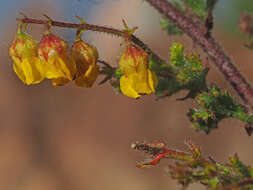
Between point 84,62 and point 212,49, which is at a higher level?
point 84,62

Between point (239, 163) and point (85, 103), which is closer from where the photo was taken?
point (239, 163)

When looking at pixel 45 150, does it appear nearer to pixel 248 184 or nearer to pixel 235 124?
pixel 235 124

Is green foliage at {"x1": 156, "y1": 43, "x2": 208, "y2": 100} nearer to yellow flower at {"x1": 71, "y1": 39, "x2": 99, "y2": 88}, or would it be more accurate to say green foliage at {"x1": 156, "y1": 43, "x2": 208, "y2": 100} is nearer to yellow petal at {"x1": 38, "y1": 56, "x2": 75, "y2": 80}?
yellow flower at {"x1": 71, "y1": 39, "x2": 99, "y2": 88}

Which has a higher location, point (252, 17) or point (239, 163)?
point (252, 17)

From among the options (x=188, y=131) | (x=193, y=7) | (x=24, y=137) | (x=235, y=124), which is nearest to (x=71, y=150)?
(x=24, y=137)

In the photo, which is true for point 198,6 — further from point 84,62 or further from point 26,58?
point 26,58

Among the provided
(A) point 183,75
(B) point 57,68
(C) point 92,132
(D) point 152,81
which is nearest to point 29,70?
(B) point 57,68

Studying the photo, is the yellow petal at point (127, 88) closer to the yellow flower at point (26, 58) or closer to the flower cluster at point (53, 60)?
the flower cluster at point (53, 60)
